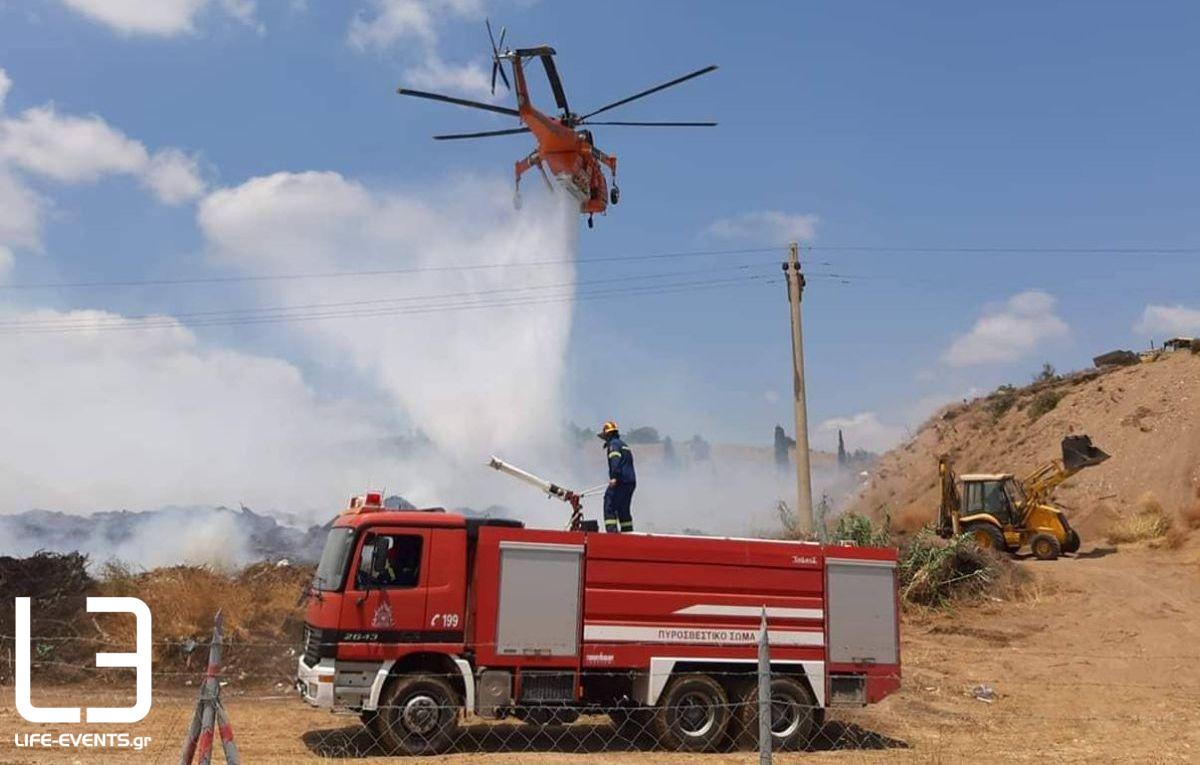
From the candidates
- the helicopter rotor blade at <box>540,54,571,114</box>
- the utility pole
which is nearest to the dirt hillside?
the utility pole

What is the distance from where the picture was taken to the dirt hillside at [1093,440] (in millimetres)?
40656

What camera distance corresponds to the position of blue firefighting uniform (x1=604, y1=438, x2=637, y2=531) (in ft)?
50.1

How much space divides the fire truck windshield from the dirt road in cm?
206

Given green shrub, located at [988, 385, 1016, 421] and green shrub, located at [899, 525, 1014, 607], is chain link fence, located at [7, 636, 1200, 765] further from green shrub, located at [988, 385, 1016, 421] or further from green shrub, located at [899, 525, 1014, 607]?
green shrub, located at [988, 385, 1016, 421]

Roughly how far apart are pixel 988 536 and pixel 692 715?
2161 cm

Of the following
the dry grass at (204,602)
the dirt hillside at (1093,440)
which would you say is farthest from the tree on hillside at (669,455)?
the dry grass at (204,602)

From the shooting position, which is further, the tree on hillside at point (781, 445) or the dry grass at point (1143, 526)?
the tree on hillside at point (781, 445)

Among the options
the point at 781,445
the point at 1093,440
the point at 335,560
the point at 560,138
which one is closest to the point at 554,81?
the point at 560,138

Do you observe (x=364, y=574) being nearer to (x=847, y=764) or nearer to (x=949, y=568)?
(x=847, y=764)

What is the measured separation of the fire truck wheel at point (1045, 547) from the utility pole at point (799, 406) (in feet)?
28.6

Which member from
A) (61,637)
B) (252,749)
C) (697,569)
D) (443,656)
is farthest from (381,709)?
(61,637)

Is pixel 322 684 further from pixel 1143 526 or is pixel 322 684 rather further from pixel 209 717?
pixel 1143 526

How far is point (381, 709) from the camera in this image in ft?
39.7

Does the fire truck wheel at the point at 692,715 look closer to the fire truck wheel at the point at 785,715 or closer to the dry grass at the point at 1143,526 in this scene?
the fire truck wheel at the point at 785,715
